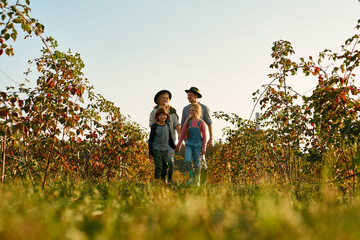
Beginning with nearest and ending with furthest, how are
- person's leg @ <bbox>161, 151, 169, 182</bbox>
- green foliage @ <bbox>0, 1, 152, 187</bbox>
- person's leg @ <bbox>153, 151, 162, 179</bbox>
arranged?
green foliage @ <bbox>0, 1, 152, 187</bbox>, person's leg @ <bbox>153, 151, 162, 179</bbox>, person's leg @ <bbox>161, 151, 169, 182</bbox>

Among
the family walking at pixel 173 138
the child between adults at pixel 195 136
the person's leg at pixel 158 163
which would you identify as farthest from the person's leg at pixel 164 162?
the child between adults at pixel 195 136

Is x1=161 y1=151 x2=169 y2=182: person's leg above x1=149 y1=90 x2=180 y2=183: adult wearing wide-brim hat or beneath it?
beneath

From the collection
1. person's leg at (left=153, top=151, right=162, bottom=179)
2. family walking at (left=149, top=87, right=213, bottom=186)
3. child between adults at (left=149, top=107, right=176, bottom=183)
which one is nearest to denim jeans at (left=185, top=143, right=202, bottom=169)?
family walking at (left=149, top=87, right=213, bottom=186)

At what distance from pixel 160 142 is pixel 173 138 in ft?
1.12

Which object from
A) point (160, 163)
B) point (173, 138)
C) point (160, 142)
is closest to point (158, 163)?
point (160, 163)

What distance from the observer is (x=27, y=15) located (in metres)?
3.41

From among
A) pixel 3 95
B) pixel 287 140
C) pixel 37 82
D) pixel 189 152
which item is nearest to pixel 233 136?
pixel 287 140

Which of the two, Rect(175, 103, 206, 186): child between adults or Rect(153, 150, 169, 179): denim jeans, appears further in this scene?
Rect(175, 103, 206, 186): child between adults

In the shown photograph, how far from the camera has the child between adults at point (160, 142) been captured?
5.82 metres

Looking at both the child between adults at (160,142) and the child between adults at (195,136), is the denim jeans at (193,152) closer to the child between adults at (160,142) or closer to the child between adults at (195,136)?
the child between adults at (195,136)

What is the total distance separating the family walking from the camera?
5852mm

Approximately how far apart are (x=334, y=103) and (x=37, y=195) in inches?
121

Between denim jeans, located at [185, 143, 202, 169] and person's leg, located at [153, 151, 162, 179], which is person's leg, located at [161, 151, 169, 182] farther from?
denim jeans, located at [185, 143, 202, 169]

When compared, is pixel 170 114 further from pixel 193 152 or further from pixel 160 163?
pixel 160 163
